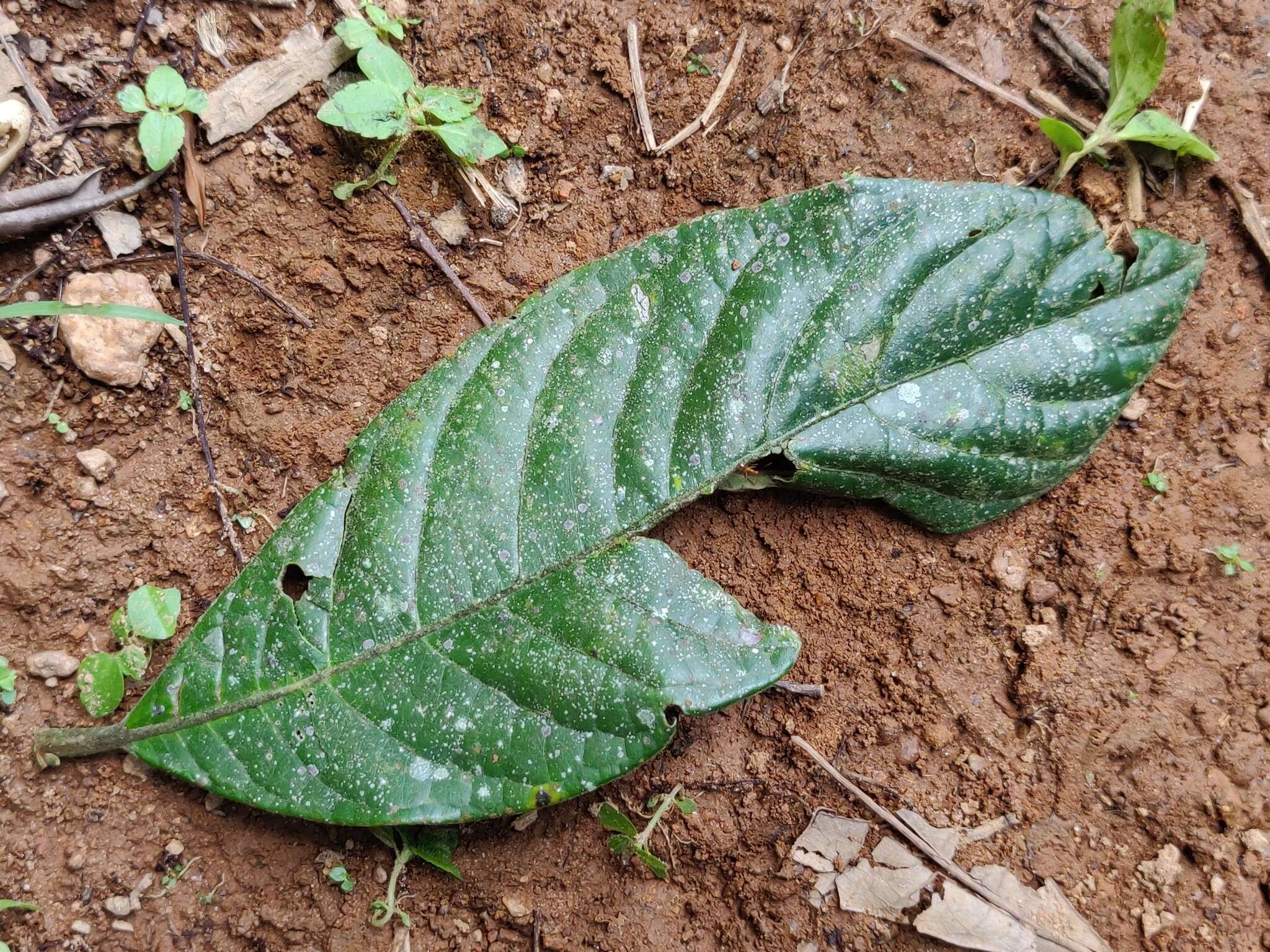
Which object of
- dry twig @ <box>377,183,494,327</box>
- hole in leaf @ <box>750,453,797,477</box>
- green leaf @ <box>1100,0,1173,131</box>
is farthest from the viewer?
dry twig @ <box>377,183,494,327</box>

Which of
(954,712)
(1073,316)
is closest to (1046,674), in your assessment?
(954,712)

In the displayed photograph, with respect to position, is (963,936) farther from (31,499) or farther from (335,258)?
(31,499)

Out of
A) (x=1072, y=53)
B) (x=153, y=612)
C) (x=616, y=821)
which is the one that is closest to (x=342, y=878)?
(x=616, y=821)

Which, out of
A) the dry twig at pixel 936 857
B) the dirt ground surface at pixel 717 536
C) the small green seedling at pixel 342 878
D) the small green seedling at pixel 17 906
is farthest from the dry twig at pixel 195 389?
the dry twig at pixel 936 857

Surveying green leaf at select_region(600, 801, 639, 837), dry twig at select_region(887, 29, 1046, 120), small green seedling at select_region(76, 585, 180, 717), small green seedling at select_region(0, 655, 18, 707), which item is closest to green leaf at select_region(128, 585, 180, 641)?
small green seedling at select_region(76, 585, 180, 717)

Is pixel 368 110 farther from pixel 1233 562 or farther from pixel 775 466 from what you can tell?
pixel 1233 562

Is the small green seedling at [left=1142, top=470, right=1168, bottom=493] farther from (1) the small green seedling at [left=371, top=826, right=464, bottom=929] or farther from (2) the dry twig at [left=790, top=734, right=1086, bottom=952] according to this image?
(1) the small green seedling at [left=371, top=826, right=464, bottom=929]

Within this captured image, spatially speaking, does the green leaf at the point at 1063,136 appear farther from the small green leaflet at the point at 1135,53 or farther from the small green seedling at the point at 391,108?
the small green seedling at the point at 391,108
